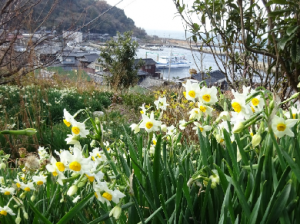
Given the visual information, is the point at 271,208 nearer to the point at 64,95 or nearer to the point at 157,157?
the point at 157,157

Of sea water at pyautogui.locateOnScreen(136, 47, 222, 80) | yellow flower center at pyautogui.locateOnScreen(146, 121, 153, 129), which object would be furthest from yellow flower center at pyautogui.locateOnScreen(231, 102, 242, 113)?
sea water at pyautogui.locateOnScreen(136, 47, 222, 80)

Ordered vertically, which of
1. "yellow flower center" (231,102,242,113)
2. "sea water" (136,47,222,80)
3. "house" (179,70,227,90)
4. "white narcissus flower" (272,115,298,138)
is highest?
"sea water" (136,47,222,80)

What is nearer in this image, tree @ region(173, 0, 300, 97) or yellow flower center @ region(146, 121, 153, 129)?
yellow flower center @ region(146, 121, 153, 129)

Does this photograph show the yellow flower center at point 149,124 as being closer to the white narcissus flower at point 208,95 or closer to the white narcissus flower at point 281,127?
the white narcissus flower at point 208,95

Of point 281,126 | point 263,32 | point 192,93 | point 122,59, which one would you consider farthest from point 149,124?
point 122,59

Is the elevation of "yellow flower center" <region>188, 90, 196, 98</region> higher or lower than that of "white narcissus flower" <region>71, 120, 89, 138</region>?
higher

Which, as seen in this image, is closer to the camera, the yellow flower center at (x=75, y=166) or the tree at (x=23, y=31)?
the yellow flower center at (x=75, y=166)

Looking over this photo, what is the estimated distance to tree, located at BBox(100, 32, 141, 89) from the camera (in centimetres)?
991

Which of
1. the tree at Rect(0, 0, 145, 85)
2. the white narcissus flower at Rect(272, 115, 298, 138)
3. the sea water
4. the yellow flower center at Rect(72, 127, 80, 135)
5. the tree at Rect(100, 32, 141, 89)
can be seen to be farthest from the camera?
the tree at Rect(100, 32, 141, 89)

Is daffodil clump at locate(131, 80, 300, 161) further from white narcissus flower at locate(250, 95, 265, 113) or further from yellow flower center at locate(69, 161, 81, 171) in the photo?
yellow flower center at locate(69, 161, 81, 171)

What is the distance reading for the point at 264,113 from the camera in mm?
529

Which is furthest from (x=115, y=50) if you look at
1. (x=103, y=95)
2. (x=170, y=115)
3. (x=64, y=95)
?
(x=170, y=115)

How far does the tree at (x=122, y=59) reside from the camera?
32.5 feet

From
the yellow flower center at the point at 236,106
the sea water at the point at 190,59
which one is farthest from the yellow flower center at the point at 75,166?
the sea water at the point at 190,59
